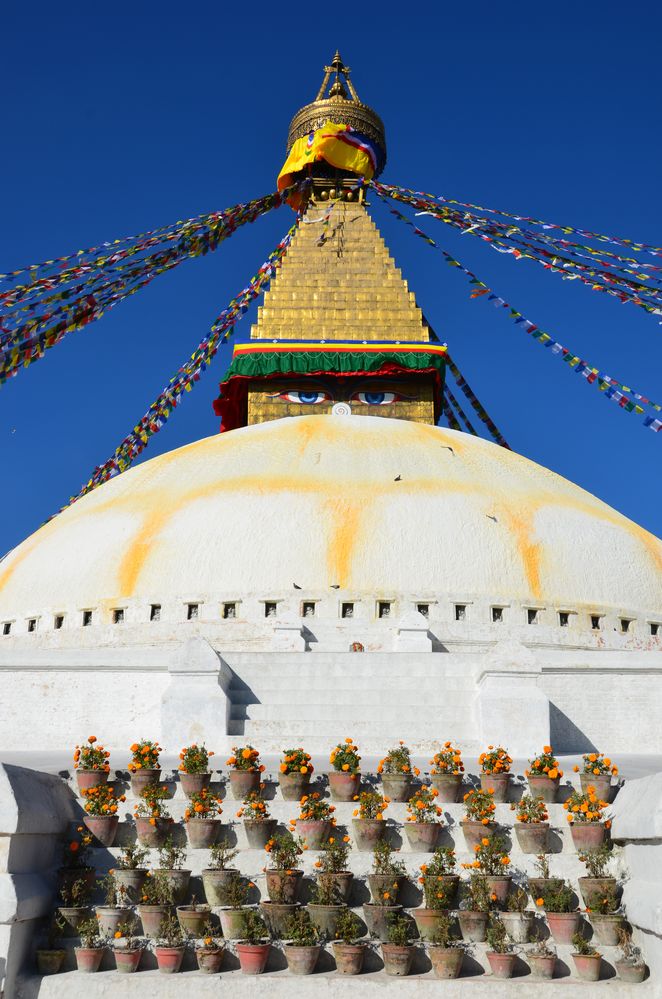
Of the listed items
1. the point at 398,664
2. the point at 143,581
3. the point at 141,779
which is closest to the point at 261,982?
the point at 141,779

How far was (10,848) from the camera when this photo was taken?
545 centimetres

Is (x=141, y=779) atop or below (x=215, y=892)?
atop

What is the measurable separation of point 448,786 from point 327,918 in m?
1.65

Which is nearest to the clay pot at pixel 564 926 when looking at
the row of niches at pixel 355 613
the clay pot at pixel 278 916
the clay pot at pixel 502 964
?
the clay pot at pixel 502 964

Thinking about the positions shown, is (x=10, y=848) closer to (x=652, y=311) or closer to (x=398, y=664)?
(x=398, y=664)

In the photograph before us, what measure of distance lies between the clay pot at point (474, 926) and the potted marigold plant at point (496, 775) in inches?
50.5

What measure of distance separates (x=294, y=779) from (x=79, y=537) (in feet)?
28.8

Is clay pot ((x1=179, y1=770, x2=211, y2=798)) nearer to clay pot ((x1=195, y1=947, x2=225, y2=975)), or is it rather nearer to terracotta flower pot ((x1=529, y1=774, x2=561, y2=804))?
clay pot ((x1=195, y1=947, x2=225, y2=975))

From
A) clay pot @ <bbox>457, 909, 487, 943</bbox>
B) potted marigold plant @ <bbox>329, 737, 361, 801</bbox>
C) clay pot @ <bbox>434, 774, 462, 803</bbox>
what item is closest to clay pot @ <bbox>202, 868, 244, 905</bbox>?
potted marigold plant @ <bbox>329, 737, 361, 801</bbox>

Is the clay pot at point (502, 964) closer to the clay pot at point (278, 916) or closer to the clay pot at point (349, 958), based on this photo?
the clay pot at point (349, 958)

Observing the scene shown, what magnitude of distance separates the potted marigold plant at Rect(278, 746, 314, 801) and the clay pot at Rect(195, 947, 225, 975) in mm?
1674

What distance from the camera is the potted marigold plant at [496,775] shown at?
6.89 meters

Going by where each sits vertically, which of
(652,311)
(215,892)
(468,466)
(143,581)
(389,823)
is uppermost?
(652,311)

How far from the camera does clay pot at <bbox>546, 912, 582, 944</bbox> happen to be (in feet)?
18.1
